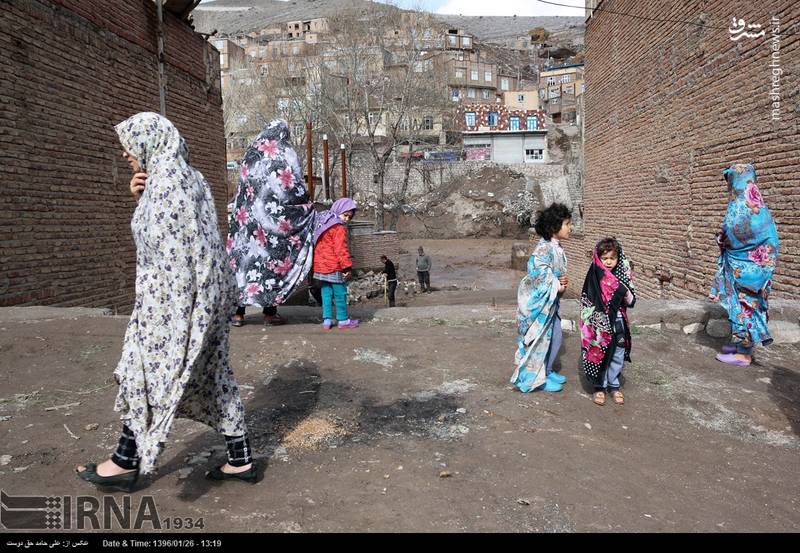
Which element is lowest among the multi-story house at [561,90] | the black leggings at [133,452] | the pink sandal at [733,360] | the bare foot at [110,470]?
the pink sandal at [733,360]

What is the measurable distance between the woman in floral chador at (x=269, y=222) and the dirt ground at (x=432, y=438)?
58cm

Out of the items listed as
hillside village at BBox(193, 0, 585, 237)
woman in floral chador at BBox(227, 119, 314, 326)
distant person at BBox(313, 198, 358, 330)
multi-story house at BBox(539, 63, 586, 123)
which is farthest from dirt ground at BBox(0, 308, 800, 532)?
multi-story house at BBox(539, 63, 586, 123)

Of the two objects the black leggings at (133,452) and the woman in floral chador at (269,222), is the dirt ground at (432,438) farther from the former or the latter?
the woman in floral chador at (269,222)

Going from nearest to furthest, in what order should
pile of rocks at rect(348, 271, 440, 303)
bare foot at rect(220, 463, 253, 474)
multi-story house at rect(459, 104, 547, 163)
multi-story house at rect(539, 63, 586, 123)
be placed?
bare foot at rect(220, 463, 253, 474) < pile of rocks at rect(348, 271, 440, 303) < multi-story house at rect(459, 104, 547, 163) < multi-story house at rect(539, 63, 586, 123)

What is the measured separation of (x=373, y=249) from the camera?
1510 centimetres

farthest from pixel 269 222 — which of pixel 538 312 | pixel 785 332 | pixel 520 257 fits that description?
pixel 520 257

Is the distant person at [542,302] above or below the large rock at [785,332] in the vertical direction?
above

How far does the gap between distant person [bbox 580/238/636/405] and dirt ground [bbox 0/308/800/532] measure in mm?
196

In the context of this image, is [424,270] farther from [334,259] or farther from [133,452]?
[133,452]

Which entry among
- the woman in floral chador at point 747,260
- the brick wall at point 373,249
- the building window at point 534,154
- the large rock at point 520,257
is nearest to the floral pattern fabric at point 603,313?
the woman in floral chador at point 747,260

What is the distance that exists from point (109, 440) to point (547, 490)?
2313 millimetres

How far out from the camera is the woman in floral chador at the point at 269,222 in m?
5.38

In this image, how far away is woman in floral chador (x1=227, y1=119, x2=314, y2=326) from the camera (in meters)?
5.38

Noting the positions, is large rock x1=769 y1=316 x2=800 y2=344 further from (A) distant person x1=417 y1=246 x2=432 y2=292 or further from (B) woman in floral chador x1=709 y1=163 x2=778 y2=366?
(A) distant person x1=417 y1=246 x2=432 y2=292
